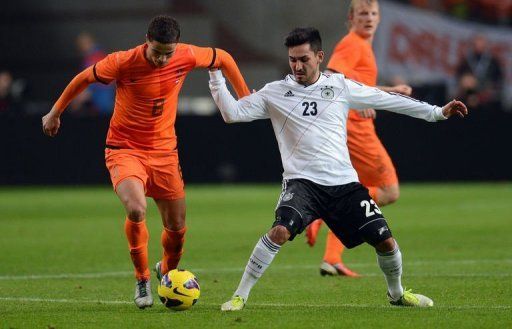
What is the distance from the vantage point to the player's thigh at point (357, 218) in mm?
8859

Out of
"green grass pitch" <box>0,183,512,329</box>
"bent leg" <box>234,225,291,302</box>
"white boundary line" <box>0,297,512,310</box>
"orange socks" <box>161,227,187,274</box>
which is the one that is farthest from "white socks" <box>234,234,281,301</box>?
"orange socks" <box>161,227,187,274</box>

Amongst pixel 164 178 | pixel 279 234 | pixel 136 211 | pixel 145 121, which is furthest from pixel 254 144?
pixel 279 234

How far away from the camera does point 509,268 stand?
463 inches

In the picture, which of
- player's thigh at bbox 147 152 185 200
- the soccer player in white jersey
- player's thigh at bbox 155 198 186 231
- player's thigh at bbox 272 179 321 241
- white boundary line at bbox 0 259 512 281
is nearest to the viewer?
player's thigh at bbox 272 179 321 241

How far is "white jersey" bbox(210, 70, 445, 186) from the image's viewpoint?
355 inches

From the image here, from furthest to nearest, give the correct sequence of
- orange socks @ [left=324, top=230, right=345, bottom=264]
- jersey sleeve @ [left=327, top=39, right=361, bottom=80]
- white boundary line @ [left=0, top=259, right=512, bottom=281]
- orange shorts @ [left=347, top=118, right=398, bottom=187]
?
orange shorts @ [left=347, top=118, right=398, bottom=187]
jersey sleeve @ [left=327, top=39, right=361, bottom=80]
orange socks @ [left=324, top=230, right=345, bottom=264]
white boundary line @ [left=0, top=259, right=512, bottom=281]

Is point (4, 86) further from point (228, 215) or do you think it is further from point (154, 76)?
point (154, 76)

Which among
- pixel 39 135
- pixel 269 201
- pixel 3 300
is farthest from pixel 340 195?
pixel 39 135

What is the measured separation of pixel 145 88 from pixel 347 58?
108 inches

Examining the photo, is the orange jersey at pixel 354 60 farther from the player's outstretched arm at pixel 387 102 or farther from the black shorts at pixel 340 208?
the black shorts at pixel 340 208

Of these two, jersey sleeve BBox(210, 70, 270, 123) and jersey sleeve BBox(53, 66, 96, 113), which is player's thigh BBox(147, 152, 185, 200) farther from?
jersey sleeve BBox(210, 70, 270, 123)

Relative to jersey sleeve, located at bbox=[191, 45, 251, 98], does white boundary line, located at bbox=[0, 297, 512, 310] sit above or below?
below

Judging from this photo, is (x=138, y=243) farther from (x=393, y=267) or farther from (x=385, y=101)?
(x=385, y=101)

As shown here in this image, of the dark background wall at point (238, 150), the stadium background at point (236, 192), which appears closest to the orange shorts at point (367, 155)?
the stadium background at point (236, 192)
